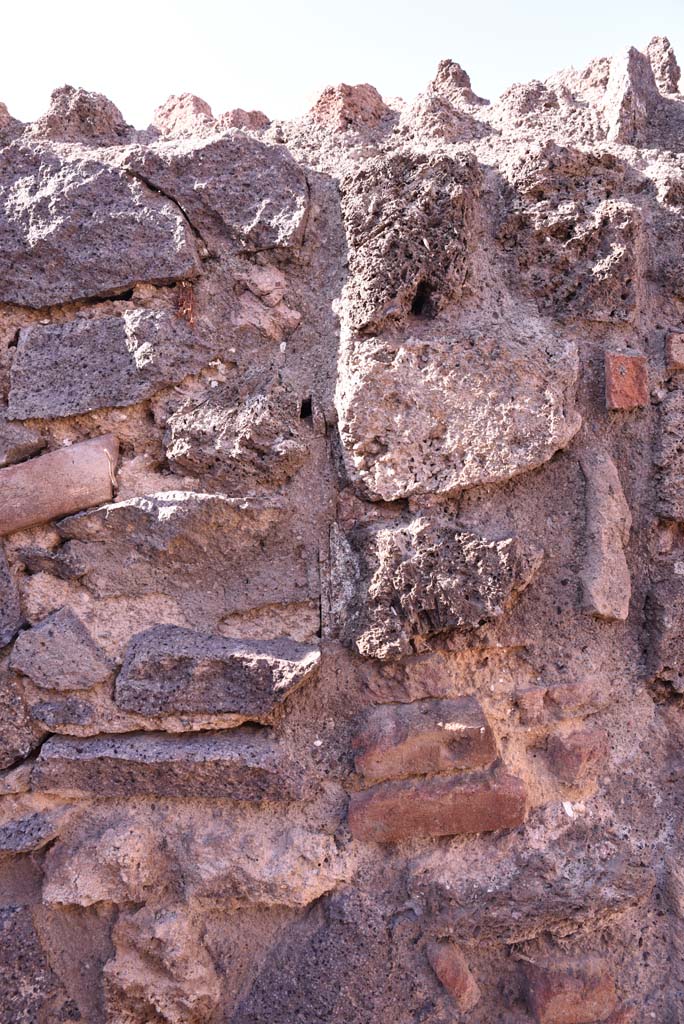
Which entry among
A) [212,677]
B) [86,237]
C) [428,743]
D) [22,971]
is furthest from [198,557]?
[22,971]

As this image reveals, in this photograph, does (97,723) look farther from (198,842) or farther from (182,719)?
(198,842)

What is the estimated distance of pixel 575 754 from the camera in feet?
3.83

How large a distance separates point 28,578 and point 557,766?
0.89 m

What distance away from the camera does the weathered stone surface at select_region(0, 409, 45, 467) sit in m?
1.29

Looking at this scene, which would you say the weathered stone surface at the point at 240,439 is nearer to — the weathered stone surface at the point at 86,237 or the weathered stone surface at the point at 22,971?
the weathered stone surface at the point at 86,237

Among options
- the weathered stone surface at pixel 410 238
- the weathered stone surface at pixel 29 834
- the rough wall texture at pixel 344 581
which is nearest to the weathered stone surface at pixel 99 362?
the rough wall texture at pixel 344 581

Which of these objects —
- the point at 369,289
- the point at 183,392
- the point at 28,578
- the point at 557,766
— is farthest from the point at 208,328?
the point at 557,766

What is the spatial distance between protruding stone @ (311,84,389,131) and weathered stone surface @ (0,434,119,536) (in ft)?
2.34

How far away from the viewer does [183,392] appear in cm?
127

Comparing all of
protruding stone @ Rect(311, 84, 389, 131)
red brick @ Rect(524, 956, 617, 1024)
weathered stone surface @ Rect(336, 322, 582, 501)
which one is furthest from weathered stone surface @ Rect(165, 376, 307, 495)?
red brick @ Rect(524, 956, 617, 1024)

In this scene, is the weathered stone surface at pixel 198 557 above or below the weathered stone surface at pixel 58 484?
below

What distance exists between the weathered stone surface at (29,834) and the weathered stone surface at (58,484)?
0.46 metres

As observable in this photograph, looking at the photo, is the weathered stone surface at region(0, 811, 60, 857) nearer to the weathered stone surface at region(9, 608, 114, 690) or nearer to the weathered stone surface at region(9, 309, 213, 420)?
the weathered stone surface at region(9, 608, 114, 690)

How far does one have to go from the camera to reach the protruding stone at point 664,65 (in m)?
1.43
